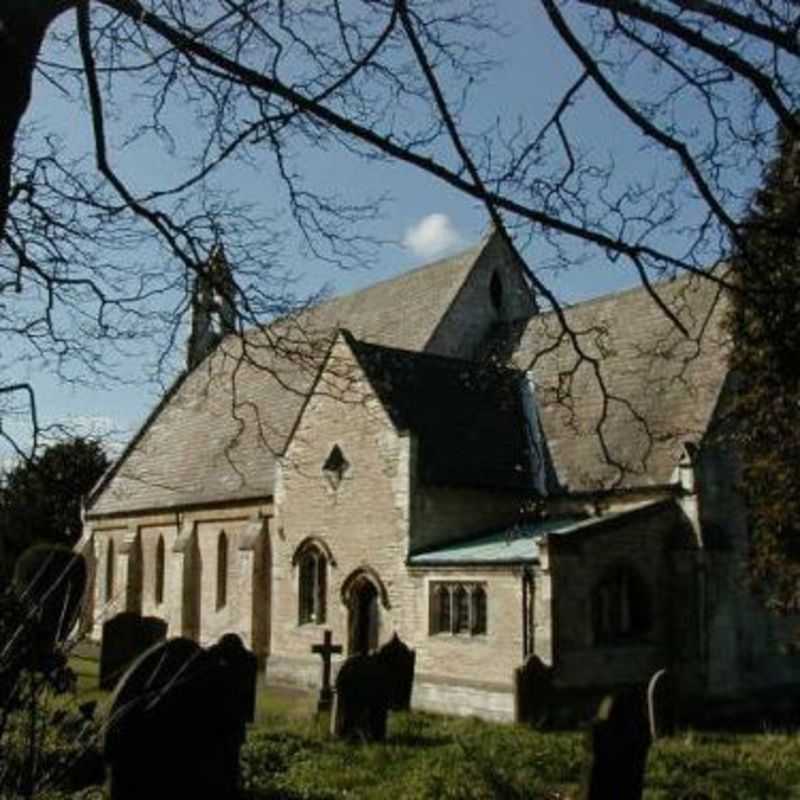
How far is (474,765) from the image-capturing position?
36.5 ft

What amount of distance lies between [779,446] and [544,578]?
14.4ft

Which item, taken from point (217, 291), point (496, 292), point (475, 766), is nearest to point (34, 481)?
point (217, 291)

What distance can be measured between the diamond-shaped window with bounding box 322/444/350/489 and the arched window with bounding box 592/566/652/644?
648cm

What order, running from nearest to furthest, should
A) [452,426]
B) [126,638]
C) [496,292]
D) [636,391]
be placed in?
1. [126,638]
2. [636,391]
3. [452,426]
4. [496,292]

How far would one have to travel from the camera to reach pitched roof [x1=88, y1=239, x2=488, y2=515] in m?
28.3

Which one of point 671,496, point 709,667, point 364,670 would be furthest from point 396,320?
point 364,670

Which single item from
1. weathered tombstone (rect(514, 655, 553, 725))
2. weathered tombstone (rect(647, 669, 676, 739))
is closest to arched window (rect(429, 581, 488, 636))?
weathered tombstone (rect(514, 655, 553, 725))

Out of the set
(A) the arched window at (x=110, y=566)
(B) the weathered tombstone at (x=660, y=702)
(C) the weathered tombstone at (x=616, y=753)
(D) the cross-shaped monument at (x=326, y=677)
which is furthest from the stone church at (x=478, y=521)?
(C) the weathered tombstone at (x=616, y=753)

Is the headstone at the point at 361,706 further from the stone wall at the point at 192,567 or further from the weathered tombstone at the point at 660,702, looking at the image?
the stone wall at the point at 192,567

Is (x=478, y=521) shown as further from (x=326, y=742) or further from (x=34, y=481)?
(x=34, y=481)

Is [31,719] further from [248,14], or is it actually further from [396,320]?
[396,320]

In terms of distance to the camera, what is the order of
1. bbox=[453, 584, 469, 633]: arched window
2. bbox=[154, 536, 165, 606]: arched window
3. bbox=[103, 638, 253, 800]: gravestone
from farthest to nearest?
bbox=[154, 536, 165, 606]: arched window, bbox=[453, 584, 469, 633]: arched window, bbox=[103, 638, 253, 800]: gravestone

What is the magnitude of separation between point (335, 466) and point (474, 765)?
1295cm

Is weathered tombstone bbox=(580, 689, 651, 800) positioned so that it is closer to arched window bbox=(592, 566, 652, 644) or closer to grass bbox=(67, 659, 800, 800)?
grass bbox=(67, 659, 800, 800)
